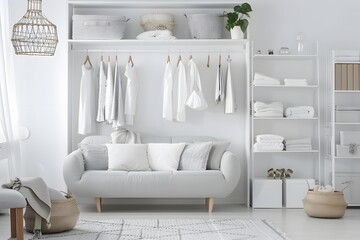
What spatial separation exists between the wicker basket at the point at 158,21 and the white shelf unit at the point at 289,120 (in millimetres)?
1111

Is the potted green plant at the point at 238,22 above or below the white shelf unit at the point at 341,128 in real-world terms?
above

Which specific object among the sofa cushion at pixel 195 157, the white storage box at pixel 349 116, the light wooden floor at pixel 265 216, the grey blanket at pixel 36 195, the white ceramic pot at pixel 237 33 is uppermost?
the white ceramic pot at pixel 237 33


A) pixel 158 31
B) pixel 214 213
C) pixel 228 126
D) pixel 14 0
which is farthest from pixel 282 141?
pixel 14 0

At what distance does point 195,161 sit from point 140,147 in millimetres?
631

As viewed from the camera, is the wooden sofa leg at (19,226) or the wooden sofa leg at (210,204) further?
the wooden sofa leg at (210,204)

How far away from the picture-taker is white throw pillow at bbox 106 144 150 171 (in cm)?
764

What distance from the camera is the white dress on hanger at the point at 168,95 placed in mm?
8125

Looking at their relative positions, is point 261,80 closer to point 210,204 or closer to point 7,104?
point 210,204

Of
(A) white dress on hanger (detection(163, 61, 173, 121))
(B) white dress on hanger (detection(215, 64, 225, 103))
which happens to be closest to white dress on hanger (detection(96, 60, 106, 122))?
(A) white dress on hanger (detection(163, 61, 173, 121))

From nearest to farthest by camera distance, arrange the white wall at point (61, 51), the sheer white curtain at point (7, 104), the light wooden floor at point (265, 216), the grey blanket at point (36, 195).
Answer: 1. the grey blanket at point (36, 195)
2. the light wooden floor at point (265, 216)
3. the sheer white curtain at point (7, 104)
4. the white wall at point (61, 51)

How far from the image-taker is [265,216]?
24.0 ft

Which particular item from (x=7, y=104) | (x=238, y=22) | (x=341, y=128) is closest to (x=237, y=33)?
(x=238, y=22)

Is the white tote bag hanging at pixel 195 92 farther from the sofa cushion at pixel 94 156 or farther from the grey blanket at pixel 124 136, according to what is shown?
the sofa cushion at pixel 94 156

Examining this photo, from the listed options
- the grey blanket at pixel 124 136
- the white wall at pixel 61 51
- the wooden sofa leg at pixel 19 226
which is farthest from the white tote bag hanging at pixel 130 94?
the wooden sofa leg at pixel 19 226
